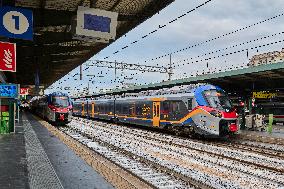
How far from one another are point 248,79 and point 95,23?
12660 millimetres

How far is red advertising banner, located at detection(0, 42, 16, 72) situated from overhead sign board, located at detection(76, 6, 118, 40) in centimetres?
300

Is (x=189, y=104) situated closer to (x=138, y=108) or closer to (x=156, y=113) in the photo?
(x=156, y=113)

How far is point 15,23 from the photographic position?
10.7 m

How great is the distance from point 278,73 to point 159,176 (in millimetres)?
11915

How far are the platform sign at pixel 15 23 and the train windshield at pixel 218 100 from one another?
1000cm

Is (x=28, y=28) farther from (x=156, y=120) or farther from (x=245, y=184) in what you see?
(x=156, y=120)

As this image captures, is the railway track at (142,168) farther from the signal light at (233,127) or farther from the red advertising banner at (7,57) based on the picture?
the signal light at (233,127)

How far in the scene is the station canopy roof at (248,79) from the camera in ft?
58.4

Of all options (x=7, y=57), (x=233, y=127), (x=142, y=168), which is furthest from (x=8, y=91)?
(x=233, y=127)

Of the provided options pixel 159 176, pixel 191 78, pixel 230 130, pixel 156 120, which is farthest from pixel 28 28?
pixel 191 78

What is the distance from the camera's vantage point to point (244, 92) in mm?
24172

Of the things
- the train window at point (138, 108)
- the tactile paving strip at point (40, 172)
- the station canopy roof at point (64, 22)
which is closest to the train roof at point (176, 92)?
the train window at point (138, 108)

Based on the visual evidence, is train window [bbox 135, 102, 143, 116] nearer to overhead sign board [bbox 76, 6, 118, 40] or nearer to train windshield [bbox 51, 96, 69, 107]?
train windshield [bbox 51, 96, 69, 107]

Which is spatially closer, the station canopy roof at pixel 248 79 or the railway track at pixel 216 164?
the railway track at pixel 216 164
